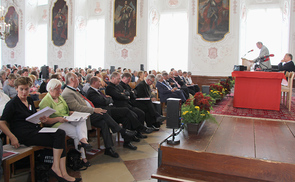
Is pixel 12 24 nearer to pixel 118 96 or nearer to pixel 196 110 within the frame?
pixel 118 96

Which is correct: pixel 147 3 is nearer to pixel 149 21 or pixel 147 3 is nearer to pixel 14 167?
pixel 149 21

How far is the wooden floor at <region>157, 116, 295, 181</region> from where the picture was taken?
285cm

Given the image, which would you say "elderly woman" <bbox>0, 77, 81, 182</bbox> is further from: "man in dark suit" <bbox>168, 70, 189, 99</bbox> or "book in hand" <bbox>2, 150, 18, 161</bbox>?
"man in dark suit" <bbox>168, 70, 189, 99</bbox>

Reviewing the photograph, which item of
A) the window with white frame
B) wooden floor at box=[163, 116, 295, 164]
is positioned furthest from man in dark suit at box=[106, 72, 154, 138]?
the window with white frame

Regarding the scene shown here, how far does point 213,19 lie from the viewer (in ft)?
47.4

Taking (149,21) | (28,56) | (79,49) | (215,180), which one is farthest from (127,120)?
(28,56)

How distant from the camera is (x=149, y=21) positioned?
16.3 m

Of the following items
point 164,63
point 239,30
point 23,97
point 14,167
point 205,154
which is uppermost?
point 239,30

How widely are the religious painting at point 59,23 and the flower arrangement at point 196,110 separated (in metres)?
17.0

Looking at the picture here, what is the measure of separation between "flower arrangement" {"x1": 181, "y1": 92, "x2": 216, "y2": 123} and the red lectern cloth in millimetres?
2067

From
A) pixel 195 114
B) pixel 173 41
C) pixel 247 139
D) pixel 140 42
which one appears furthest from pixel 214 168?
pixel 173 41

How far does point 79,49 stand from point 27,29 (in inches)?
233

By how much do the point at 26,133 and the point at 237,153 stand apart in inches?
113

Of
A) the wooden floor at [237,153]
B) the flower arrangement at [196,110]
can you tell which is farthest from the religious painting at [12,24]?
the wooden floor at [237,153]
